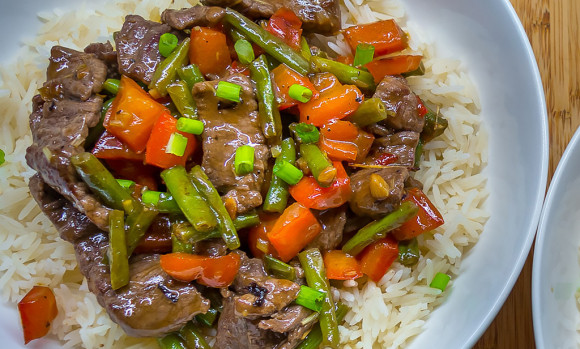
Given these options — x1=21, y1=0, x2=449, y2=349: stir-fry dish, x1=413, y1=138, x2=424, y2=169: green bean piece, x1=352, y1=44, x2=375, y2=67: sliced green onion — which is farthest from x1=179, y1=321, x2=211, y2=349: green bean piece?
x1=352, y1=44, x2=375, y2=67: sliced green onion

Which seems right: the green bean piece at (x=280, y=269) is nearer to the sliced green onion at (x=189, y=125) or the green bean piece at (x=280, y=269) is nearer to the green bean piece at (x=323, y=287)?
the green bean piece at (x=323, y=287)

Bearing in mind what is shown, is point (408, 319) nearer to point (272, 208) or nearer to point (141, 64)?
point (272, 208)

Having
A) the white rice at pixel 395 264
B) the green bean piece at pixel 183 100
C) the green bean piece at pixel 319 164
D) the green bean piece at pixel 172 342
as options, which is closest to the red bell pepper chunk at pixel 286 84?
the green bean piece at pixel 319 164

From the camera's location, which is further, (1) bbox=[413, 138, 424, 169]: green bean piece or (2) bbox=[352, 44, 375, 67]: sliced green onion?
(1) bbox=[413, 138, 424, 169]: green bean piece

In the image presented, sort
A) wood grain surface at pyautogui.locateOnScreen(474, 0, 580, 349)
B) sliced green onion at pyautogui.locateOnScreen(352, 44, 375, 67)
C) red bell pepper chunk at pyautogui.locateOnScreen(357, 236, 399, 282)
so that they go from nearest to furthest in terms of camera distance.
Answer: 1. red bell pepper chunk at pyautogui.locateOnScreen(357, 236, 399, 282)
2. sliced green onion at pyautogui.locateOnScreen(352, 44, 375, 67)
3. wood grain surface at pyautogui.locateOnScreen(474, 0, 580, 349)

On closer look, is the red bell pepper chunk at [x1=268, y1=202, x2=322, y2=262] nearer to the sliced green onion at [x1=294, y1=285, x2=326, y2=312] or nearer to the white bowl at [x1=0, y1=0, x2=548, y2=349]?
the sliced green onion at [x1=294, y1=285, x2=326, y2=312]

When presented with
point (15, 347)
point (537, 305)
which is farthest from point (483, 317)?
point (15, 347)

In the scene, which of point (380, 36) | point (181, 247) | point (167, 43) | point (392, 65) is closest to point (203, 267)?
point (181, 247)
